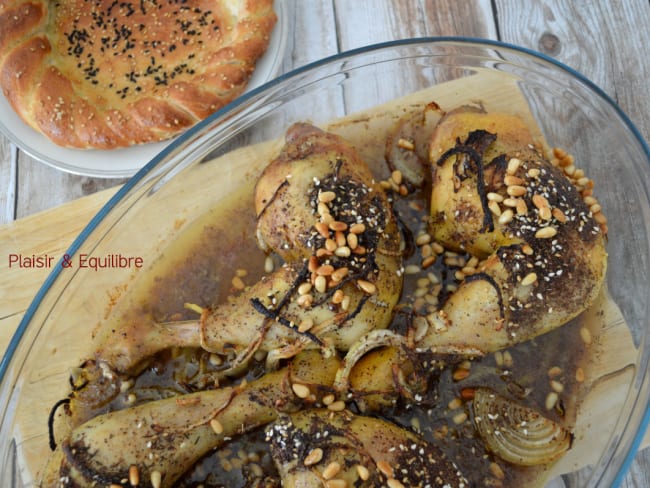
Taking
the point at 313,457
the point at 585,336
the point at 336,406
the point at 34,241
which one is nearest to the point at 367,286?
the point at 336,406

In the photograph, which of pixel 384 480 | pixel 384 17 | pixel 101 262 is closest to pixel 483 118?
pixel 384 17

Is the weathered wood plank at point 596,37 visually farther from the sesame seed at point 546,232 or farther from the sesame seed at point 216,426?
the sesame seed at point 216,426

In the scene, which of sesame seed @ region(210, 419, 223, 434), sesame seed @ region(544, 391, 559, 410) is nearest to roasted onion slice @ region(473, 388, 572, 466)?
sesame seed @ region(544, 391, 559, 410)

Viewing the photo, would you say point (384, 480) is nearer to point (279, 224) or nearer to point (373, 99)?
point (279, 224)

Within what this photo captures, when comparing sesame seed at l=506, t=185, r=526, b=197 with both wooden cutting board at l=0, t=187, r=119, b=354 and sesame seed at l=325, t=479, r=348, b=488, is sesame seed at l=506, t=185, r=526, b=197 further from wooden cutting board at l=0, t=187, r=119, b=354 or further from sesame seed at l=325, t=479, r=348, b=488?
wooden cutting board at l=0, t=187, r=119, b=354

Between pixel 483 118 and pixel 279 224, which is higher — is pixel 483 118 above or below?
above
